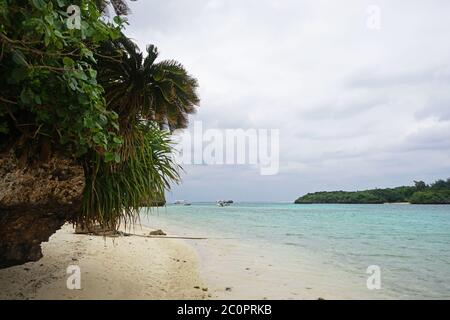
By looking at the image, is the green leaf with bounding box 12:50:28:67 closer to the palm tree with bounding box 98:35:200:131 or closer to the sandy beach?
the palm tree with bounding box 98:35:200:131

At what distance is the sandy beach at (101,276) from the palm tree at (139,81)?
10.2ft

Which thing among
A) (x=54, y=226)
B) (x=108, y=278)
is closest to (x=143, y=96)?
(x=54, y=226)

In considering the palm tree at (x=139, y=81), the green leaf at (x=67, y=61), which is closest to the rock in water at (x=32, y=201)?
the palm tree at (x=139, y=81)

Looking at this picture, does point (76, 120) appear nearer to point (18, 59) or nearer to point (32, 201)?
point (18, 59)

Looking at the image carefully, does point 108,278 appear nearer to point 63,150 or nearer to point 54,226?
point 54,226

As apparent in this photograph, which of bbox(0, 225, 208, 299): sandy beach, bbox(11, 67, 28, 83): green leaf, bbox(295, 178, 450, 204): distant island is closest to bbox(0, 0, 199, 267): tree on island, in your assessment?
bbox(11, 67, 28, 83): green leaf

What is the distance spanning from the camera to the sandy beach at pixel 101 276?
18.9 ft

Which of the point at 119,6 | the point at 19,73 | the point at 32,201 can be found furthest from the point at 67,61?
the point at 119,6

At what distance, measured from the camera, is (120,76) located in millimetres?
5547

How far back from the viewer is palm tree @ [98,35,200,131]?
213 inches

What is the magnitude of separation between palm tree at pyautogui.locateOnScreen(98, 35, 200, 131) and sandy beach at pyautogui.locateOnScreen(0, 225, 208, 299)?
3.10 m

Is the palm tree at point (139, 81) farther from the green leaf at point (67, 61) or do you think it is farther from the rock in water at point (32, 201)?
the green leaf at point (67, 61)

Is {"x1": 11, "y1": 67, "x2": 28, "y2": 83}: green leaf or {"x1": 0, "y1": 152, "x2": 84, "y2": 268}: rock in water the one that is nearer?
{"x1": 11, "y1": 67, "x2": 28, "y2": 83}: green leaf

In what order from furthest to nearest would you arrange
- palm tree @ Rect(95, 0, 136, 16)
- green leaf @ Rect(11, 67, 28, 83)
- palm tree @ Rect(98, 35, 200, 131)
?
palm tree @ Rect(95, 0, 136, 16) < palm tree @ Rect(98, 35, 200, 131) < green leaf @ Rect(11, 67, 28, 83)
